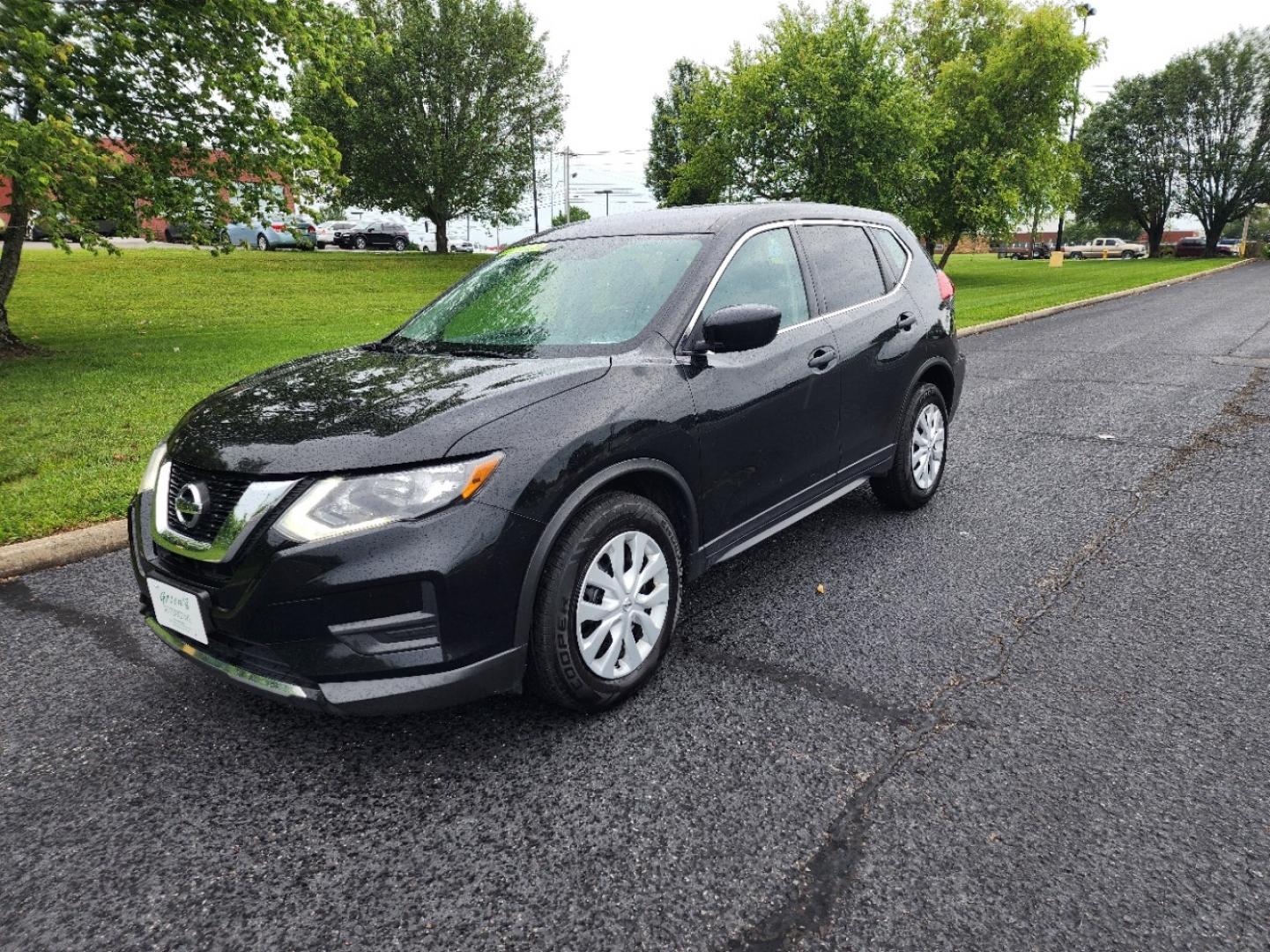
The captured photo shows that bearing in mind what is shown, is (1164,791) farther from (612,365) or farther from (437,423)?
(437,423)

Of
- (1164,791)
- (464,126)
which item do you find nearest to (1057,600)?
(1164,791)

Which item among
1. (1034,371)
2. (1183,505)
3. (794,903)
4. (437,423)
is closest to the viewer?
(794,903)

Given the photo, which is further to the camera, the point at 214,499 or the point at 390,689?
the point at 214,499

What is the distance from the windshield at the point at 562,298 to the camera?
3.21 metres

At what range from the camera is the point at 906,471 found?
4.59 meters

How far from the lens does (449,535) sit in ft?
7.50

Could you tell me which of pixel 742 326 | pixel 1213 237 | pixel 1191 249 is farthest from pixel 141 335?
pixel 1191 249

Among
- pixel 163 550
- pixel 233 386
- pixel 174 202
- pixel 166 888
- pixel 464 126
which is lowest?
pixel 166 888

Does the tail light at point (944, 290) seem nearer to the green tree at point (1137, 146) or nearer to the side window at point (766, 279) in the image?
the side window at point (766, 279)

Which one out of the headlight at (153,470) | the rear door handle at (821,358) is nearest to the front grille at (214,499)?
the headlight at (153,470)

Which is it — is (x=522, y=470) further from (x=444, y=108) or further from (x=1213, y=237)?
(x=1213, y=237)

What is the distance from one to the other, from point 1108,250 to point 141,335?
82656mm

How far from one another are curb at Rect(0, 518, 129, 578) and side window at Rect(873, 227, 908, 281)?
169 inches

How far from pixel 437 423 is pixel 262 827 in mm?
1230
